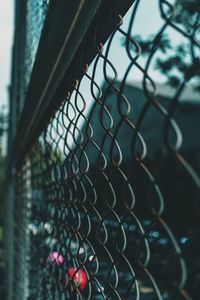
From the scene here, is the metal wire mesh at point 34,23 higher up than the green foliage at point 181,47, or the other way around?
the metal wire mesh at point 34,23

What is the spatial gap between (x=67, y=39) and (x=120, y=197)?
1.92 feet

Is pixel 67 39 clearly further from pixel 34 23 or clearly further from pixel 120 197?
pixel 34 23

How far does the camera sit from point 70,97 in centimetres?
156

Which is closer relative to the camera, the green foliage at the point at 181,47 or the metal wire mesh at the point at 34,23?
the green foliage at the point at 181,47

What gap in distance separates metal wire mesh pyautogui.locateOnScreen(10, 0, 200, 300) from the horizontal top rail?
48mm

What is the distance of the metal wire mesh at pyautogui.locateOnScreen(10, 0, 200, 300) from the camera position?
702mm

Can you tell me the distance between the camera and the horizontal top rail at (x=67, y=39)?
112cm

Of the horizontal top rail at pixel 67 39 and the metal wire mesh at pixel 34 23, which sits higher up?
the metal wire mesh at pixel 34 23

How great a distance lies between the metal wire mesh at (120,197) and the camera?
0.70 m

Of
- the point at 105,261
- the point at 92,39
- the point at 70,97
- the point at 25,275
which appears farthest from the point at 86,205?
the point at 25,275

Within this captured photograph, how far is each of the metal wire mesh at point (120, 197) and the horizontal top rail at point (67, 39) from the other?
0.16ft

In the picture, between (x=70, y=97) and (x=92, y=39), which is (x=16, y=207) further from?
(x=92, y=39)

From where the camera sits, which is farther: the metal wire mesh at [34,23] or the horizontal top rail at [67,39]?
the metal wire mesh at [34,23]

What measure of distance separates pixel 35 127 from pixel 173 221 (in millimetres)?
1273
